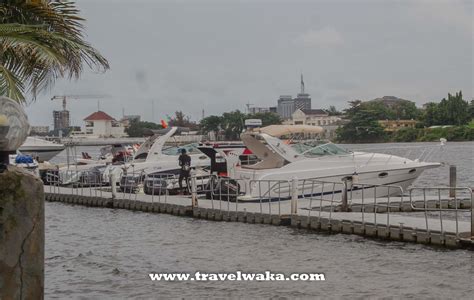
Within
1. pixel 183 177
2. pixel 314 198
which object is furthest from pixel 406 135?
pixel 314 198

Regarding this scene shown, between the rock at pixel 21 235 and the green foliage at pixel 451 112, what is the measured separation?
507 ft

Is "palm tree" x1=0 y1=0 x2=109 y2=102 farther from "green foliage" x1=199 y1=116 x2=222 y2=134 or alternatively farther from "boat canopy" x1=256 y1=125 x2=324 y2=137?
"green foliage" x1=199 y1=116 x2=222 y2=134

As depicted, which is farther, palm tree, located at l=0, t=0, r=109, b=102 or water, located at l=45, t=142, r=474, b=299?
water, located at l=45, t=142, r=474, b=299

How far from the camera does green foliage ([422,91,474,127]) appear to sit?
15362cm

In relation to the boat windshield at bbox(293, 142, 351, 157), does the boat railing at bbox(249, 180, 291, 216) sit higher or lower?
lower

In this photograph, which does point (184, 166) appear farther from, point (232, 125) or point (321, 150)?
point (232, 125)

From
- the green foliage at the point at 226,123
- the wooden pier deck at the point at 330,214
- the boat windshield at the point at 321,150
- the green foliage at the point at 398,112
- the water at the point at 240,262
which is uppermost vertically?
the green foliage at the point at 398,112

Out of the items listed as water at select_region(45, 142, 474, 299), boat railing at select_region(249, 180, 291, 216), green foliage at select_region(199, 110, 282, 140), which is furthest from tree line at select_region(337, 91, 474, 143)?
water at select_region(45, 142, 474, 299)

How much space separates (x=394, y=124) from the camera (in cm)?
16975

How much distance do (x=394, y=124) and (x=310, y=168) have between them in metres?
146

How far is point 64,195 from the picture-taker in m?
34.7

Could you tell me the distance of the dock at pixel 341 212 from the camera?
18.2 m

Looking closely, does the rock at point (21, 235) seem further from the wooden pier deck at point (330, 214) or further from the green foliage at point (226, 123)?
the green foliage at point (226, 123)

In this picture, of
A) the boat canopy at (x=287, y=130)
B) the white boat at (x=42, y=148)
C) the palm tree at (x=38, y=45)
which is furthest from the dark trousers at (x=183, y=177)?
the white boat at (x=42, y=148)
